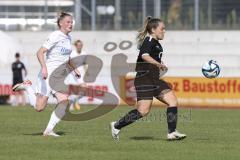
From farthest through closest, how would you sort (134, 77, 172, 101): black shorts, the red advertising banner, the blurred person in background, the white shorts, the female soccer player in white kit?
the blurred person in background < the red advertising banner < the white shorts < the female soccer player in white kit < (134, 77, 172, 101): black shorts

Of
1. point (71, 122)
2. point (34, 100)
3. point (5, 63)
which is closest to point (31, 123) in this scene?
point (71, 122)

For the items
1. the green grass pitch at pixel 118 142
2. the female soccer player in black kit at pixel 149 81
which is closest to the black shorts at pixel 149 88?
the female soccer player in black kit at pixel 149 81

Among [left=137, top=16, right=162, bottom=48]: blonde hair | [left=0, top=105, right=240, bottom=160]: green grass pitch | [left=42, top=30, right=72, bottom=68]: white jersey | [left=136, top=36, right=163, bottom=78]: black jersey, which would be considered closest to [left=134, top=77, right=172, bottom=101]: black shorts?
[left=136, top=36, right=163, bottom=78]: black jersey

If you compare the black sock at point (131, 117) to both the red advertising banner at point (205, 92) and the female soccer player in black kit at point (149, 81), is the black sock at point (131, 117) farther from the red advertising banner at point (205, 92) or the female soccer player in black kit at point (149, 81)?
the red advertising banner at point (205, 92)

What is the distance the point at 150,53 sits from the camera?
12.6 meters

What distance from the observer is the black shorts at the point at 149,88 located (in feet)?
41.3

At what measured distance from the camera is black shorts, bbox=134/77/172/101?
1258 centimetres

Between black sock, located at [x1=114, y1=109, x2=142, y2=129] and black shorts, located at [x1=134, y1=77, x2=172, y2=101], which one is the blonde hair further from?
black sock, located at [x1=114, y1=109, x2=142, y2=129]

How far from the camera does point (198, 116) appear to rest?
69.3 ft

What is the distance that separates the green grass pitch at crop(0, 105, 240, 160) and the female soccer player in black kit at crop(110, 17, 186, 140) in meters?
0.41

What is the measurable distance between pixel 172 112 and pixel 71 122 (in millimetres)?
5542

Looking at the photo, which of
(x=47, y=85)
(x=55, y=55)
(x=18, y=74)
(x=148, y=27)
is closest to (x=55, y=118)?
(x=47, y=85)

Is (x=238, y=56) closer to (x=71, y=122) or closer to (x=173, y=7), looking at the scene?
(x=173, y=7)

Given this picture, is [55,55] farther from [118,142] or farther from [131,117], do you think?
[118,142]
